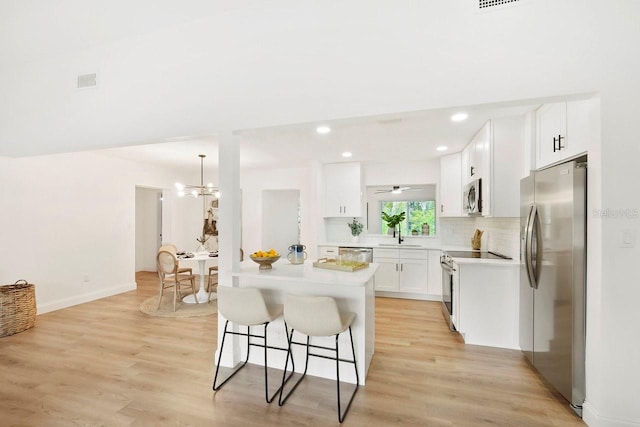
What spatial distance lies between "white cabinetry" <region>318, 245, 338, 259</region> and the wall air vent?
3.96m

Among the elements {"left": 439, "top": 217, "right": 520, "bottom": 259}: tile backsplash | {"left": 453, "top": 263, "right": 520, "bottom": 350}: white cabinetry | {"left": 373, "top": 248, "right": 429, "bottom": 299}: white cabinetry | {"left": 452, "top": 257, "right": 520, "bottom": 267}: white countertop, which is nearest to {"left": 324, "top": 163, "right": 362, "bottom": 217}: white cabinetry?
{"left": 373, "top": 248, "right": 429, "bottom": 299}: white cabinetry

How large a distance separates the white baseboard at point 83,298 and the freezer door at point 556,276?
20.2ft

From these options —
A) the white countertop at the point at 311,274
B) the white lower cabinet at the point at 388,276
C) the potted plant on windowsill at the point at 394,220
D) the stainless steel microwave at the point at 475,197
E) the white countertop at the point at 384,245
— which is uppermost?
the stainless steel microwave at the point at 475,197

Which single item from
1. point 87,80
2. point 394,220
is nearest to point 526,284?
point 394,220

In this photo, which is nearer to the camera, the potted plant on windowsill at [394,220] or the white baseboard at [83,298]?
the white baseboard at [83,298]

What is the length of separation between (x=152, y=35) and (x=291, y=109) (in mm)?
1778

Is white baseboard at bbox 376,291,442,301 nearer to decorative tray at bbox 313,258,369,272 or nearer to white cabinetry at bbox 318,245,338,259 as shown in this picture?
white cabinetry at bbox 318,245,338,259

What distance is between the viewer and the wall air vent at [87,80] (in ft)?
10.6

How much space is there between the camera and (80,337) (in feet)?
11.2

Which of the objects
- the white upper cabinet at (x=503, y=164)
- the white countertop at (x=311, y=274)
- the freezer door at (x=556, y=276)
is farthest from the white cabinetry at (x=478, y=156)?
the white countertop at (x=311, y=274)

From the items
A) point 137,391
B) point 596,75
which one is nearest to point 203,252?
point 137,391

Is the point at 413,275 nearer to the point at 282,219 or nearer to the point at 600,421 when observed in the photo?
the point at 600,421

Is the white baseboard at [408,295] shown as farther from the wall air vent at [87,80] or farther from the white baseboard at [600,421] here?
the wall air vent at [87,80]

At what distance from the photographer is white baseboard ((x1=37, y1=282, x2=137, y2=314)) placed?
14.0 ft
